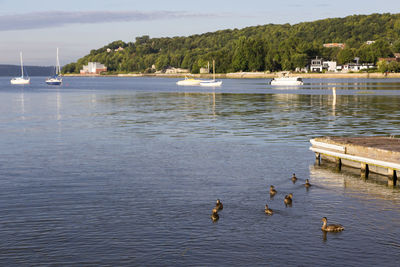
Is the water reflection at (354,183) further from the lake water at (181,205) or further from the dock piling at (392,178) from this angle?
the dock piling at (392,178)

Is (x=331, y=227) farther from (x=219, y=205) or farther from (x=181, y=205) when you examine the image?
(x=181, y=205)

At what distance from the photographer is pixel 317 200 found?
26.3m

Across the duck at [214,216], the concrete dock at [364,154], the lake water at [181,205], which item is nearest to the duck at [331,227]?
the lake water at [181,205]

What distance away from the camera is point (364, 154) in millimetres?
31469

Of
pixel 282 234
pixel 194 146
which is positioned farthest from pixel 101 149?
pixel 282 234

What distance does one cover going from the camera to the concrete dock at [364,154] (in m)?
29.7

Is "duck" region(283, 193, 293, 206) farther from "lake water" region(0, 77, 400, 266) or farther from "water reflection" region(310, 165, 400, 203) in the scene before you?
"water reflection" region(310, 165, 400, 203)

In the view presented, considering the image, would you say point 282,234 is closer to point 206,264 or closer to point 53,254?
point 206,264

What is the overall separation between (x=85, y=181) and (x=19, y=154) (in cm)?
1195

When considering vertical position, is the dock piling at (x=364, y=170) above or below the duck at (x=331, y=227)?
above

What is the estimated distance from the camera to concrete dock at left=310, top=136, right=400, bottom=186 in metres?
29.7

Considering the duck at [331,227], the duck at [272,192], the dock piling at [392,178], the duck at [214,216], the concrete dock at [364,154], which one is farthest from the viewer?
the concrete dock at [364,154]

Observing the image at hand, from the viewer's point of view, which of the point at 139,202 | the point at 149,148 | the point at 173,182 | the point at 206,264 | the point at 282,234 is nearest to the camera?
the point at 206,264

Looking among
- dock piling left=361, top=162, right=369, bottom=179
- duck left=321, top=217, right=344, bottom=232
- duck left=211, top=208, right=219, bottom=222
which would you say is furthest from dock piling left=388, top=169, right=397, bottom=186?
duck left=211, top=208, right=219, bottom=222
